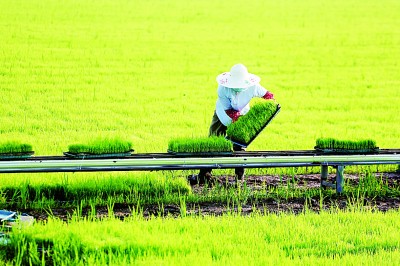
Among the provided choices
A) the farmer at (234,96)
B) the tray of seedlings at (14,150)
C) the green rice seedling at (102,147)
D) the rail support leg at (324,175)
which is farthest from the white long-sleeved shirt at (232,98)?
the tray of seedlings at (14,150)

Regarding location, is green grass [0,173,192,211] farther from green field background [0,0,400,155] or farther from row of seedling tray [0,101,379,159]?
green field background [0,0,400,155]

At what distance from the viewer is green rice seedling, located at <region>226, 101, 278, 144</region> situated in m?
9.09

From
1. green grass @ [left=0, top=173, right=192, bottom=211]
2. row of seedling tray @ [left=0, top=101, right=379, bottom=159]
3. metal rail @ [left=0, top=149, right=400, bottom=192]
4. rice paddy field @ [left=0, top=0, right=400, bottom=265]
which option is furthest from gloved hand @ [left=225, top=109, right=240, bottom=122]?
green grass @ [left=0, top=173, right=192, bottom=211]

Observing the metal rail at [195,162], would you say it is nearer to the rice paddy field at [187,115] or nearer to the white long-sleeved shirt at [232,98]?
the rice paddy field at [187,115]

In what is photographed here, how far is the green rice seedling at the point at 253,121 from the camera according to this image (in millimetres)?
9086

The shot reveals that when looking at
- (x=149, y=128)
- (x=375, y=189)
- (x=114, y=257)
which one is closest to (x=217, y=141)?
(x=375, y=189)

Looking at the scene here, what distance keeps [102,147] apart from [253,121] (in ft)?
5.26

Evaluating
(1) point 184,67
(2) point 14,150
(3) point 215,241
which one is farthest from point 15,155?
(1) point 184,67

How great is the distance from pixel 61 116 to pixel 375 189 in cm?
570

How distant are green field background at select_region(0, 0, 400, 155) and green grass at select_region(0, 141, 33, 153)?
71.7 inches

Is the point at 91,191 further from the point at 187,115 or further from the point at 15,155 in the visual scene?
the point at 187,115

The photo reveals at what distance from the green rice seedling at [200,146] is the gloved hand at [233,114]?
59cm

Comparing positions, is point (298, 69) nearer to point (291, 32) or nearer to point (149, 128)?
point (291, 32)

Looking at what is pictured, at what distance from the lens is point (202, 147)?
8836 millimetres
